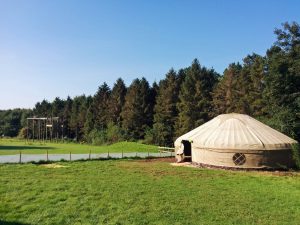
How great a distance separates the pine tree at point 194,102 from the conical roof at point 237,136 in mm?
21989

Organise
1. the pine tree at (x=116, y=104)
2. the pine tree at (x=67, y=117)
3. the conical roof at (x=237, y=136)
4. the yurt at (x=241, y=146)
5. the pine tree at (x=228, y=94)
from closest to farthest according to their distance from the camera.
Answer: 1. the yurt at (x=241, y=146)
2. the conical roof at (x=237, y=136)
3. the pine tree at (x=228, y=94)
4. the pine tree at (x=116, y=104)
5. the pine tree at (x=67, y=117)

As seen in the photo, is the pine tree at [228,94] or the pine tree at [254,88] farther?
the pine tree at [228,94]

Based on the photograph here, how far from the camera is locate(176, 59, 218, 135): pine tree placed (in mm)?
47469

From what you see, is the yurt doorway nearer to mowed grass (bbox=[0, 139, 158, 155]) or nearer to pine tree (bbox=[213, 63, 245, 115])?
mowed grass (bbox=[0, 139, 158, 155])

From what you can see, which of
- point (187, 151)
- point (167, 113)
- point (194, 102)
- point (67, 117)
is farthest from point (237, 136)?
point (67, 117)

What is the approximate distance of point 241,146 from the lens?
21.0 metres

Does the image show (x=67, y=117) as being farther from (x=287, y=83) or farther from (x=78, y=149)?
(x=287, y=83)

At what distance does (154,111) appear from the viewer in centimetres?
5528

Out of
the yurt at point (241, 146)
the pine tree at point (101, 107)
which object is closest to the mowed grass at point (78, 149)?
the yurt at point (241, 146)

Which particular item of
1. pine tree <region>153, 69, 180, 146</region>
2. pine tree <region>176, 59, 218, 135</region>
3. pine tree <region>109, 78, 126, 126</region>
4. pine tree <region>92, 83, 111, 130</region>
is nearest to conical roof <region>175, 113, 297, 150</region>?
pine tree <region>176, 59, 218, 135</region>

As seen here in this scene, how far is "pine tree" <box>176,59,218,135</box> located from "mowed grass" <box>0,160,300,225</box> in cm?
2891

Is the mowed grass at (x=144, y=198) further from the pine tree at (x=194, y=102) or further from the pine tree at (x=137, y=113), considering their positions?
the pine tree at (x=137, y=113)

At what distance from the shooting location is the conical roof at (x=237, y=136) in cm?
2119

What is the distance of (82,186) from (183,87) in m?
36.5
